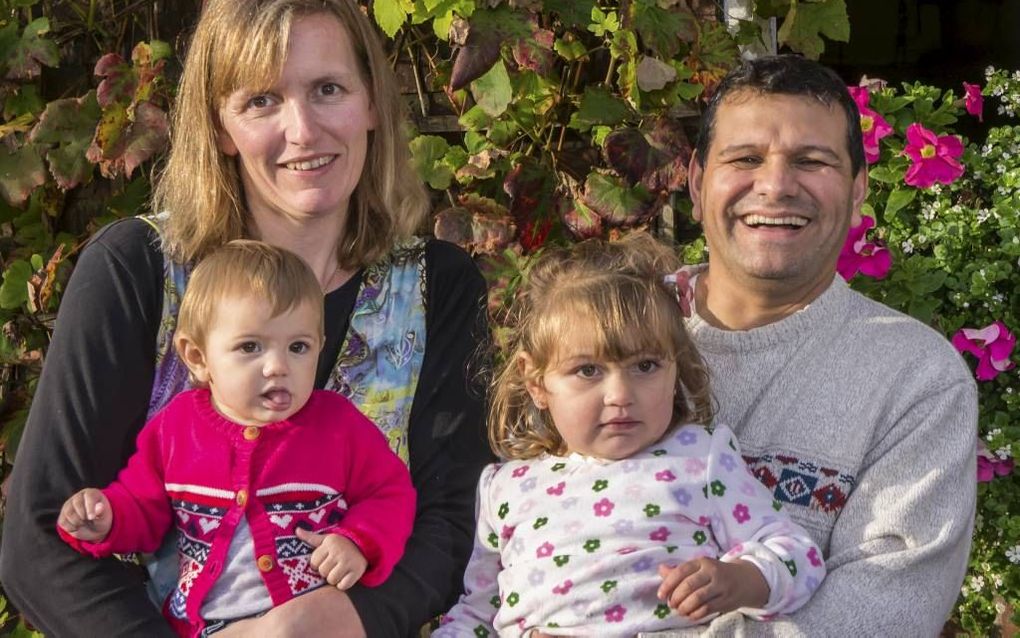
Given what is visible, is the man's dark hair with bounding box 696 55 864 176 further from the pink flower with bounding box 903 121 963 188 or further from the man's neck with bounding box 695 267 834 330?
the pink flower with bounding box 903 121 963 188

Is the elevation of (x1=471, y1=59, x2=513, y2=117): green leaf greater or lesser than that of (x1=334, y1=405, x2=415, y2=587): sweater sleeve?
greater

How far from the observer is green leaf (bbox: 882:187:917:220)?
302 cm

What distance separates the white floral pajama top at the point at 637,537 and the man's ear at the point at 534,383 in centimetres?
12

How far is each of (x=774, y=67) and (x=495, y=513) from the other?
916 mm

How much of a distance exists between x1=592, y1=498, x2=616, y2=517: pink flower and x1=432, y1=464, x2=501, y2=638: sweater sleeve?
22 centimetres

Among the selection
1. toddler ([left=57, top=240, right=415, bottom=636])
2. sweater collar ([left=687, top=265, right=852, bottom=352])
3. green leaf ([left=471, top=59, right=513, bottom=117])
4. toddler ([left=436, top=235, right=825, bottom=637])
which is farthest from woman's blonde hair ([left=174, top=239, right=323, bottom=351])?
green leaf ([left=471, top=59, right=513, bottom=117])

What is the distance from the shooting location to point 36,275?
3.46 metres

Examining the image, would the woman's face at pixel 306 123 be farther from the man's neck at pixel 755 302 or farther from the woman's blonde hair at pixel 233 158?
the man's neck at pixel 755 302

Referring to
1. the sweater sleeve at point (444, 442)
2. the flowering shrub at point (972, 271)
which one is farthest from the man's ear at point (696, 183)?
the flowering shrub at point (972, 271)

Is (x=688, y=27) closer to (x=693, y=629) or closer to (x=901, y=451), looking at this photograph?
(x=901, y=451)

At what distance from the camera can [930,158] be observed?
299cm

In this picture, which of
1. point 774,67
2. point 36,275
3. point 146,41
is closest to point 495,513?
point 774,67

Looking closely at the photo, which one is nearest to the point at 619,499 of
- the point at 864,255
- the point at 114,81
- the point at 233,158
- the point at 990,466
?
the point at 233,158

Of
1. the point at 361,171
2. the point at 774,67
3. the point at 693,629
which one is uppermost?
the point at 774,67
